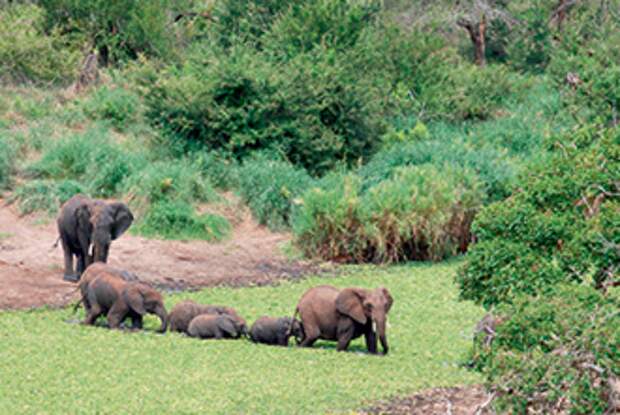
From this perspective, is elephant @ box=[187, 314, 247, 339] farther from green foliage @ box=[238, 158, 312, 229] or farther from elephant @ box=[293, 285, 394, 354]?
green foliage @ box=[238, 158, 312, 229]

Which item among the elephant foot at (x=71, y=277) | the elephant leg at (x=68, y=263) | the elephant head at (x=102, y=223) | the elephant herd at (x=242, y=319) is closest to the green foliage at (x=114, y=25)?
the elephant leg at (x=68, y=263)

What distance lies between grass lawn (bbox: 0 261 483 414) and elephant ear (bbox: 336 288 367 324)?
1.27 ft

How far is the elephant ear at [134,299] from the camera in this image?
44.8 ft

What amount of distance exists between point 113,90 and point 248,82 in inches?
140

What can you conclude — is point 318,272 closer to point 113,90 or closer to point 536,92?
point 113,90

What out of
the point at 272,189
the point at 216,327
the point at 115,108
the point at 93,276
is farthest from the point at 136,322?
the point at 115,108

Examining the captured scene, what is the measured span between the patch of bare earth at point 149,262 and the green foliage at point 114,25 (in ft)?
31.7

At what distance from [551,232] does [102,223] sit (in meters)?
7.21

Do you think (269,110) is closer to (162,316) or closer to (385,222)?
(385,222)

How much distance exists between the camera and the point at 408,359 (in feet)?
41.5

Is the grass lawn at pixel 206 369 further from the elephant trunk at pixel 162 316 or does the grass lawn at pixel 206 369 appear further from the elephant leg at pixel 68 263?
the elephant leg at pixel 68 263

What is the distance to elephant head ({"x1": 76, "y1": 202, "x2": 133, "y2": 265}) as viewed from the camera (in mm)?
16031

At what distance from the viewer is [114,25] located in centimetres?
2998

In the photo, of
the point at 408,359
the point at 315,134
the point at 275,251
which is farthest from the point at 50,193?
the point at 408,359
